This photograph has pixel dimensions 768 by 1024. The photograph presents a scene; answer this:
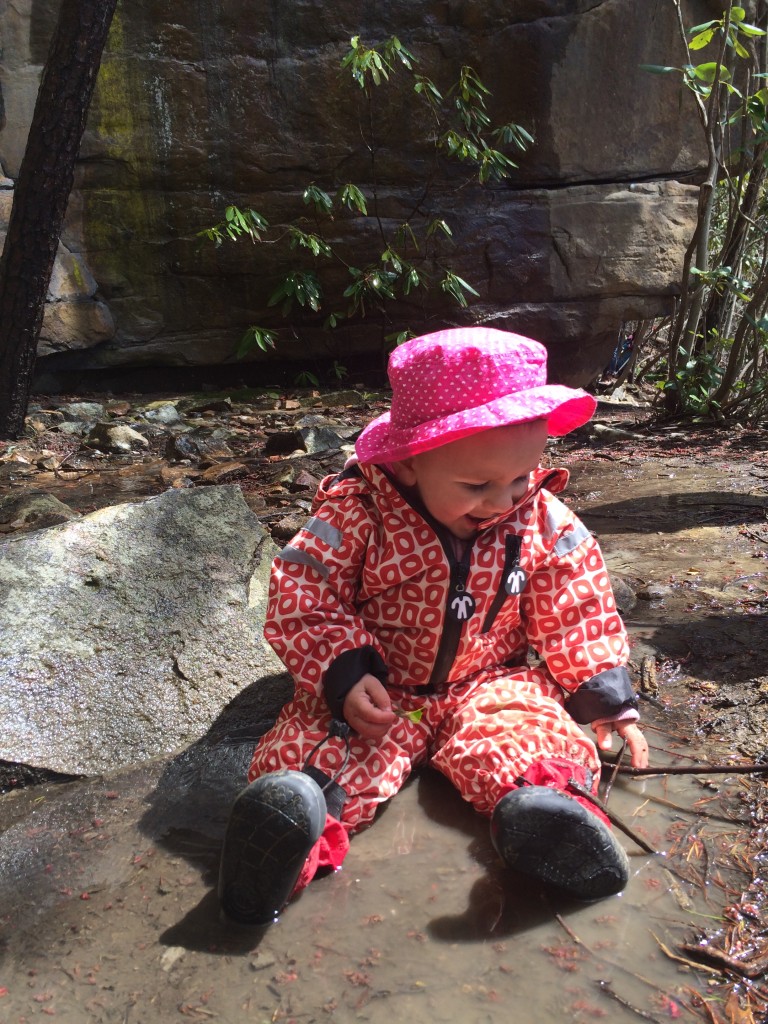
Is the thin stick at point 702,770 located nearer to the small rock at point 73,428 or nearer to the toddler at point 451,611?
the toddler at point 451,611

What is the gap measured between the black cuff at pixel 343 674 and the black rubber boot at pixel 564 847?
0.42 m

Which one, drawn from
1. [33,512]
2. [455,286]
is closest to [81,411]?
[455,286]

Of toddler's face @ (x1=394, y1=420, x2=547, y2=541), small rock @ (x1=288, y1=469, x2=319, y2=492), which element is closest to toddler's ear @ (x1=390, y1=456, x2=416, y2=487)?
toddler's face @ (x1=394, y1=420, x2=547, y2=541)

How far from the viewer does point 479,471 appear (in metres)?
1.67

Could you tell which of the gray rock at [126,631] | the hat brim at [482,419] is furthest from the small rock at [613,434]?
the hat brim at [482,419]

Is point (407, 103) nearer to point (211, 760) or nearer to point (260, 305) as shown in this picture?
point (260, 305)

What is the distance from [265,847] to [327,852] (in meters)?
0.21

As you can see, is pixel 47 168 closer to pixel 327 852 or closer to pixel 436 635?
pixel 436 635

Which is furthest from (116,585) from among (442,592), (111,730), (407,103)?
(407,103)

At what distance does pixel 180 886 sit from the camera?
1521 mm

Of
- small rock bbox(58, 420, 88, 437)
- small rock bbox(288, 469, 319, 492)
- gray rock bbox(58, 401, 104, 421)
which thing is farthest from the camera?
gray rock bbox(58, 401, 104, 421)

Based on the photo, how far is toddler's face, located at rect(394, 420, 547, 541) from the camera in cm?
165

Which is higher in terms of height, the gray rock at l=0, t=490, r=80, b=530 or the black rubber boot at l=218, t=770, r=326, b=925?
the black rubber boot at l=218, t=770, r=326, b=925

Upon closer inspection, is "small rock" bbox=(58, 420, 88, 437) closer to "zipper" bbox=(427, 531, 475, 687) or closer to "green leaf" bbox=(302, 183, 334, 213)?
"green leaf" bbox=(302, 183, 334, 213)
